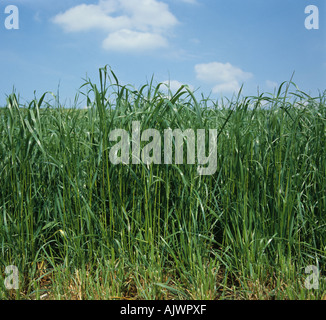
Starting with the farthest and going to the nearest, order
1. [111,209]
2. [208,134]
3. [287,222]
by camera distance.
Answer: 1. [208,134]
2. [287,222]
3. [111,209]

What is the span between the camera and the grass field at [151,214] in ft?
6.72

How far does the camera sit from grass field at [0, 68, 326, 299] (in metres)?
2.05

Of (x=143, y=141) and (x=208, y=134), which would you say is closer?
(x=143, y=141)

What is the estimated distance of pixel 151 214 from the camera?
2186mm

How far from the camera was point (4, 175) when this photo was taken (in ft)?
7.75

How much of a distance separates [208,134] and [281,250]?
908 mm

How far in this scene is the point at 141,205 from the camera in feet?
7.27

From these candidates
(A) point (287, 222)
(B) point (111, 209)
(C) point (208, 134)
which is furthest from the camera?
(C) point (208, 134)

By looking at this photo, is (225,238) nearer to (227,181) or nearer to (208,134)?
(227,181)

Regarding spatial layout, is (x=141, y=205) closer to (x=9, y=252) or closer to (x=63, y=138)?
(x=63, y=138)

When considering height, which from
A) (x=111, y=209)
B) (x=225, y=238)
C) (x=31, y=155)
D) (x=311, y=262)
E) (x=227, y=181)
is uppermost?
(x=31, y=155)
